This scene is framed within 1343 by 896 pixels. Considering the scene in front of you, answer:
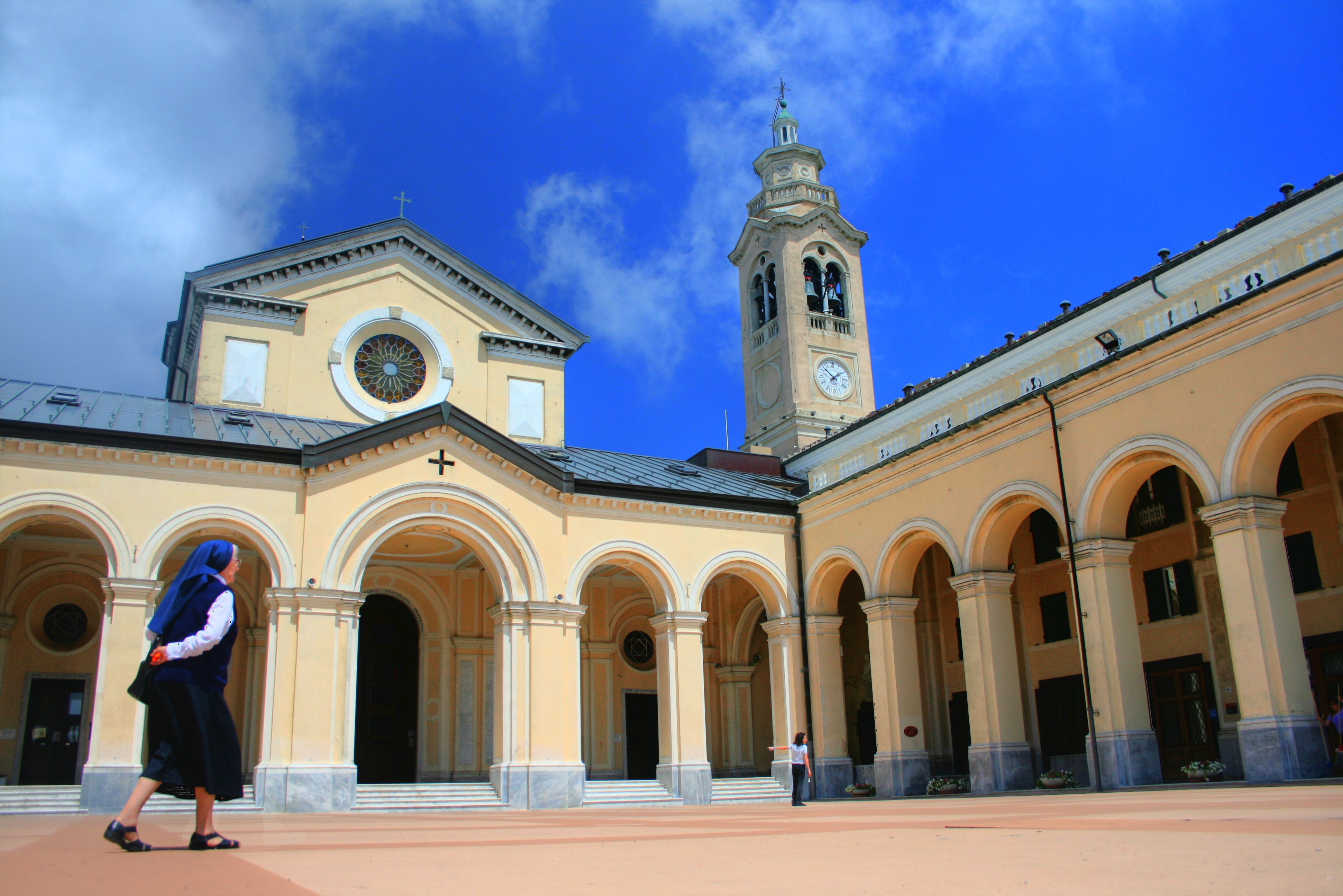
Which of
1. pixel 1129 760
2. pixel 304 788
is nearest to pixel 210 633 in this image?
pixel 304 788

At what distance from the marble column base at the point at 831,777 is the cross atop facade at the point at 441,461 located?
11.1 meters

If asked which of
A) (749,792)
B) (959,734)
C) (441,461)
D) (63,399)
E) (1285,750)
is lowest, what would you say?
(749,792)

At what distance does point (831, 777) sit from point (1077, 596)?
8546mm

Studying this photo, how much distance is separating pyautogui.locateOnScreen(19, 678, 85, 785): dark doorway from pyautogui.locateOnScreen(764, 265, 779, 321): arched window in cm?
3574

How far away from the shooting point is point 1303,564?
1878cm

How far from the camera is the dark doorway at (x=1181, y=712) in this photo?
791 inches

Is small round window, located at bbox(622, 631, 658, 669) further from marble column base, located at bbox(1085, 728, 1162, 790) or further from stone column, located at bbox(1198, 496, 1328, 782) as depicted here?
stone column, located at bbox(1198, 496, 1328, 782)

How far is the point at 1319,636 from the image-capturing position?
18.1 m

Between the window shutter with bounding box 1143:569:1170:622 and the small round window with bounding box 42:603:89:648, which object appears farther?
the small round window with bounding box 42:603:89:648

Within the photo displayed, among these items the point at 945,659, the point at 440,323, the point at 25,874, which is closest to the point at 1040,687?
the point at 945,659

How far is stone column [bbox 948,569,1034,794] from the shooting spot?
2006 cm

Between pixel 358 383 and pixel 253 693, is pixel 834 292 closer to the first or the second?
pixel 358 383

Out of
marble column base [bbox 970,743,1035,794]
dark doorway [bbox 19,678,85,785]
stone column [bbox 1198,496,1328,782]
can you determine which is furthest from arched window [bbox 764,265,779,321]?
stone column [bbox 1198,496,1328,782]

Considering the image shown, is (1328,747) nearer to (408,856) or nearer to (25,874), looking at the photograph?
(408,856)
